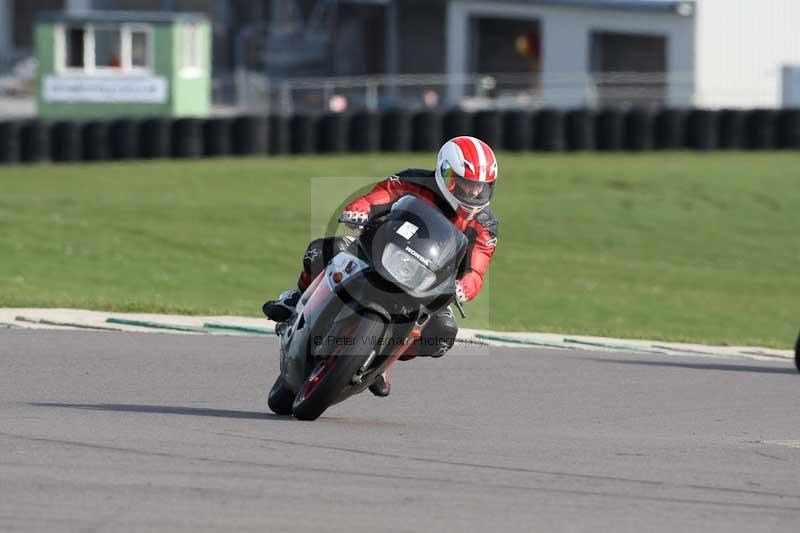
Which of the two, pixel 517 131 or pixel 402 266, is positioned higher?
pixel 517 131

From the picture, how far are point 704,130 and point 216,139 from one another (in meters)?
9.89

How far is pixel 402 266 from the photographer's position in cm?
718

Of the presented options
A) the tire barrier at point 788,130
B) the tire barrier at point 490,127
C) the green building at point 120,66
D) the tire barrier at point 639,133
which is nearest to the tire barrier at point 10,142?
the green building at point 120,66

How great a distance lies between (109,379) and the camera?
29.6 ft

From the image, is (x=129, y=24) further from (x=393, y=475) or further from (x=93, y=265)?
(x=393, y=475)

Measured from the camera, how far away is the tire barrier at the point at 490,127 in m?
30.0

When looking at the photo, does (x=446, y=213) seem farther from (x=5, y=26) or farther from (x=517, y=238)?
(x=5, y=26)

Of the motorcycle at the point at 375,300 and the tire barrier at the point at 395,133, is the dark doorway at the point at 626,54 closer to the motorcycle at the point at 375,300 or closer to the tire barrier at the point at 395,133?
the tire barrier at the point at 395,133

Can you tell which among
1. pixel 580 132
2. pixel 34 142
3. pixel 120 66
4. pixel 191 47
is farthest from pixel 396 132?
pixel 191 47

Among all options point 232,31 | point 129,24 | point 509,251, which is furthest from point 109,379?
point 232,31

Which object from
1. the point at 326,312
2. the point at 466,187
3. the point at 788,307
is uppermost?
the point at 466,187

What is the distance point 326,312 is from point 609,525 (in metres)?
2.33

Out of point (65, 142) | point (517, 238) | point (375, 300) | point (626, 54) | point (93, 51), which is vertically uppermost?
point (626, 54)

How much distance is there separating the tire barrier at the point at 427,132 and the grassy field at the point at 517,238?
0.63 m
